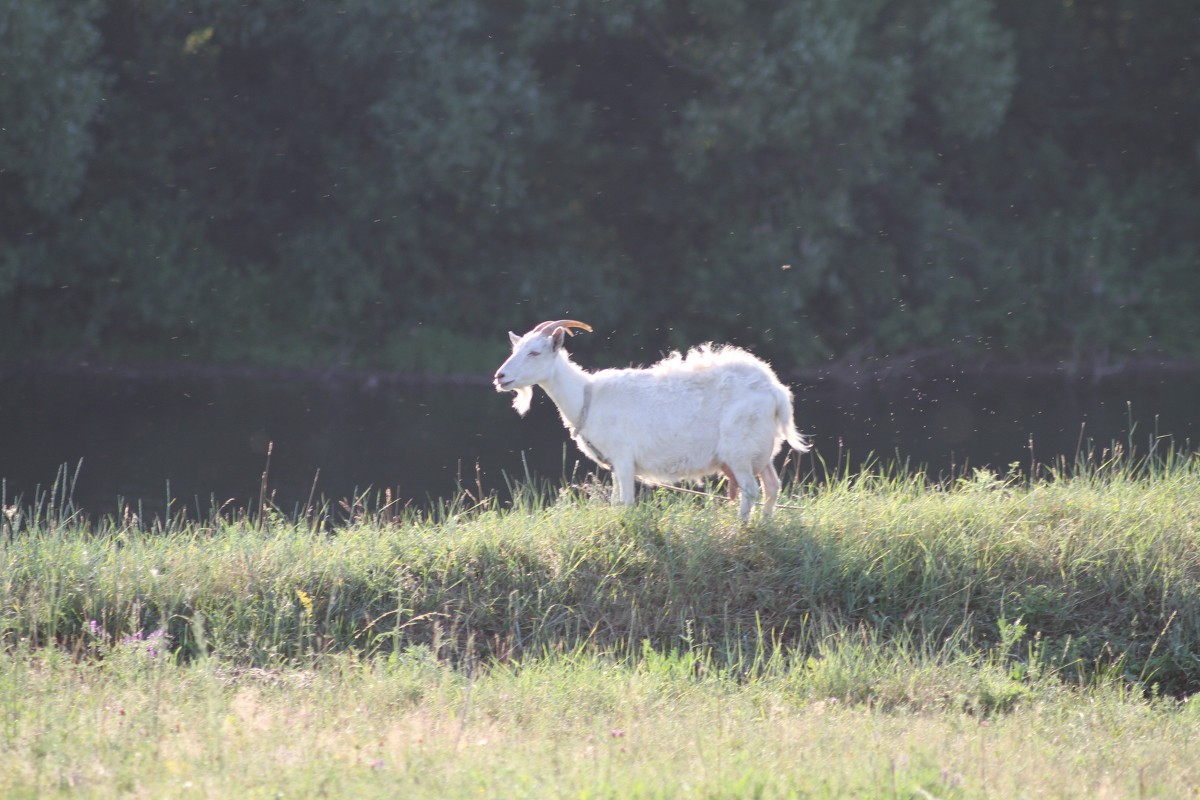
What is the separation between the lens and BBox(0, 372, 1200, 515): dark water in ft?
47.0

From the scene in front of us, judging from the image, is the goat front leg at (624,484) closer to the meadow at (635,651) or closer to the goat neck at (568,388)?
the meadow at (635,651)

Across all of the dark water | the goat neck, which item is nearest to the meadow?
the goat neck

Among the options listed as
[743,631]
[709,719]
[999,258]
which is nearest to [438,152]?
[999,258]

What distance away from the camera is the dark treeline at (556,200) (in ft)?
75.7

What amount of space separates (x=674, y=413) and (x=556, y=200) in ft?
58.7

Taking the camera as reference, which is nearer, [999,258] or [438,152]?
[438,152]

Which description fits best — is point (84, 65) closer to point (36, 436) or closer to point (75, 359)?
point (75, 359)

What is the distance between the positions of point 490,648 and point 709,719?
1.75m

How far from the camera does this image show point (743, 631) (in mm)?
7164

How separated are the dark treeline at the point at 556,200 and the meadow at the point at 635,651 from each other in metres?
15.4

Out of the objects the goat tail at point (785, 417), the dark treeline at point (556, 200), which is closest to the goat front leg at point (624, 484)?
the goat tail at point (785, 417)

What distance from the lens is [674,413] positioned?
8125 millimetres

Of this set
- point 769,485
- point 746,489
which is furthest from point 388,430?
point 746,489

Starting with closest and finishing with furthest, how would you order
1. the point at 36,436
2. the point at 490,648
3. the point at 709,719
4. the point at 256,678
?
the point at 709,719, the point at 256,678, the point at 490,648, the point at 36,436
